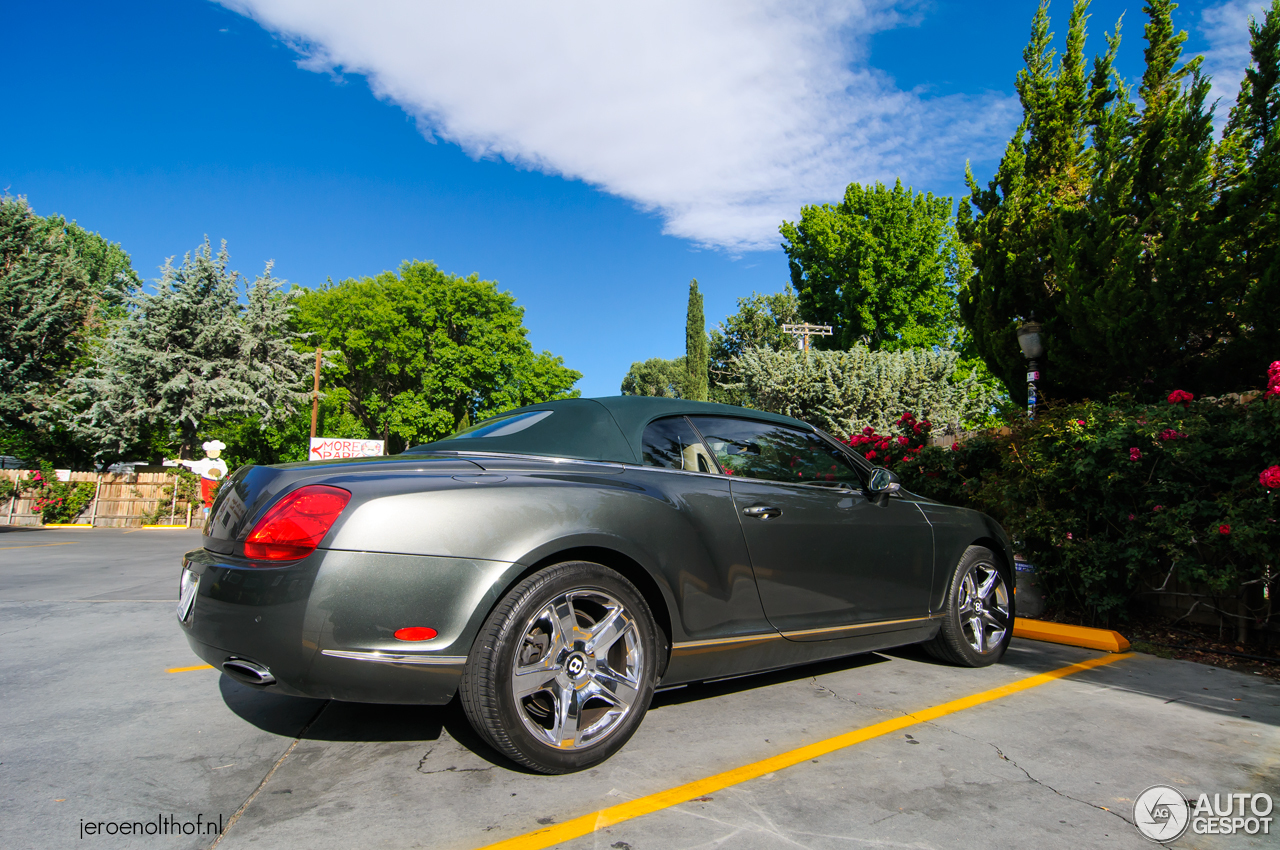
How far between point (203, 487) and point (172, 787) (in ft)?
76.0

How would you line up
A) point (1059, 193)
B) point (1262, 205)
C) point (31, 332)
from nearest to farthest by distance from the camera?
point (1262, 205), point (1059, 193), point (31, 332)

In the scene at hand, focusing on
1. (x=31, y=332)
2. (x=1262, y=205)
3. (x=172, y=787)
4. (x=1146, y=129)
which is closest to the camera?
(x=172, y=787)

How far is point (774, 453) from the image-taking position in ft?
12.3

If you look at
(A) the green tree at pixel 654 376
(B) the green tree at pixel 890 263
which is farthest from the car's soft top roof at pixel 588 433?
(A) the green tree at pixel 654 376

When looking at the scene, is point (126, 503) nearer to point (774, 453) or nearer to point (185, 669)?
point (185, 669)

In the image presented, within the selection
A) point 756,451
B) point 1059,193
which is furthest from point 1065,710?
point 1059,193

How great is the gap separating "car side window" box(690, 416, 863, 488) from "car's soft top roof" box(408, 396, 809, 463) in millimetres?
156

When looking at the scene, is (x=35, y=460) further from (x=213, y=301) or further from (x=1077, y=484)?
(x=1077, y=484)

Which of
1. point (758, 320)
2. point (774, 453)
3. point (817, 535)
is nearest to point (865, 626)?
point (817, 535)

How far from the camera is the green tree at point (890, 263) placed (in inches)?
1278

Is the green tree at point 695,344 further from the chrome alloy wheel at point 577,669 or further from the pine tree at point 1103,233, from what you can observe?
the chrome alloy wheel at point 577,669

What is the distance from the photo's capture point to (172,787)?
2436 mm

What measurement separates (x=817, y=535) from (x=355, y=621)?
2153 mm

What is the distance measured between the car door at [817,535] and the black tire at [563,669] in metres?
0.75
